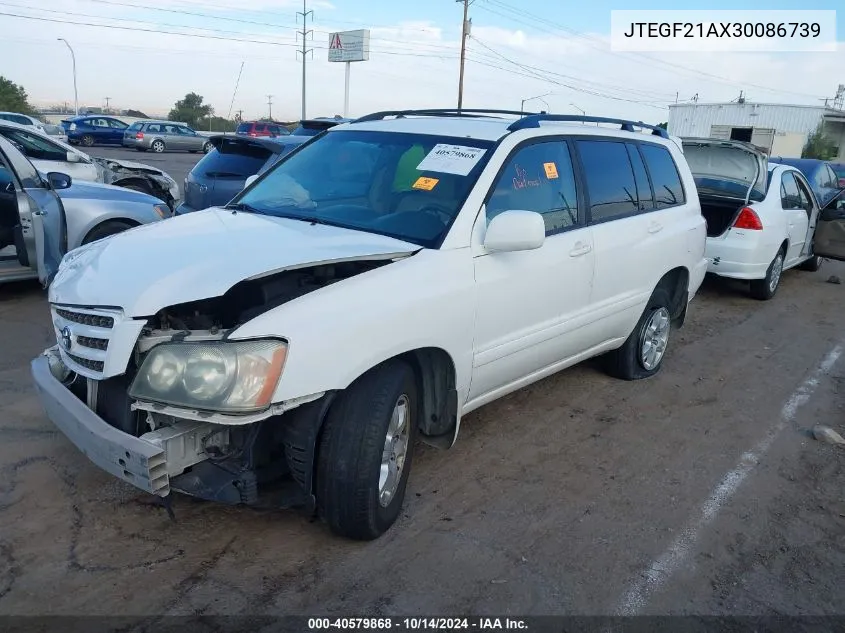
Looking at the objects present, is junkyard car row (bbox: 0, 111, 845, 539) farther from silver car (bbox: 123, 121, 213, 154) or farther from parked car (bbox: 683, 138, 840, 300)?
silver car (bbox: 123, 121, 213, 154)

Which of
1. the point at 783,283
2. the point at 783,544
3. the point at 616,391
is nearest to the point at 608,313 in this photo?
the point at 616,391

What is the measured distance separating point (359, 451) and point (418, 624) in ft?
2.29

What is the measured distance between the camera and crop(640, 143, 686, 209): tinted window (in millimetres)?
5277

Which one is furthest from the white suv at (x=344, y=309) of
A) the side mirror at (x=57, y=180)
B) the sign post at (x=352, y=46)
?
the sign post at (x=352, y=46)

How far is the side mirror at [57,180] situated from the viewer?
629 cm

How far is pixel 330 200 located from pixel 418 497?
1.70 m

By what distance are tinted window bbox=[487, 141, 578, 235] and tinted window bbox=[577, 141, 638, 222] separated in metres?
0.21

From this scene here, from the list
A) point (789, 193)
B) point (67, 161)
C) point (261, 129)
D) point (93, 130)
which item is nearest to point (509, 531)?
point (789, 193)

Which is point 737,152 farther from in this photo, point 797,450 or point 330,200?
point 330,200

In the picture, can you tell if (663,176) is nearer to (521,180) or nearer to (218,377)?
(521,180)

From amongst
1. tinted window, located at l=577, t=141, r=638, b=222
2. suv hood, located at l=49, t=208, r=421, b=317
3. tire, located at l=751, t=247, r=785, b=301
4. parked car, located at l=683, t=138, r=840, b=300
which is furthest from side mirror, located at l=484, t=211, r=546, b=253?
tire, located at l=751, t=247, r=785, b=301

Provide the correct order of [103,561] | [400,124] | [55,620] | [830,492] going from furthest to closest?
[400,124] → [830,492] → [103,561] → [55,620]

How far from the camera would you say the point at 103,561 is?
2.95 m

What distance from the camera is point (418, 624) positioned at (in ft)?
8.86
